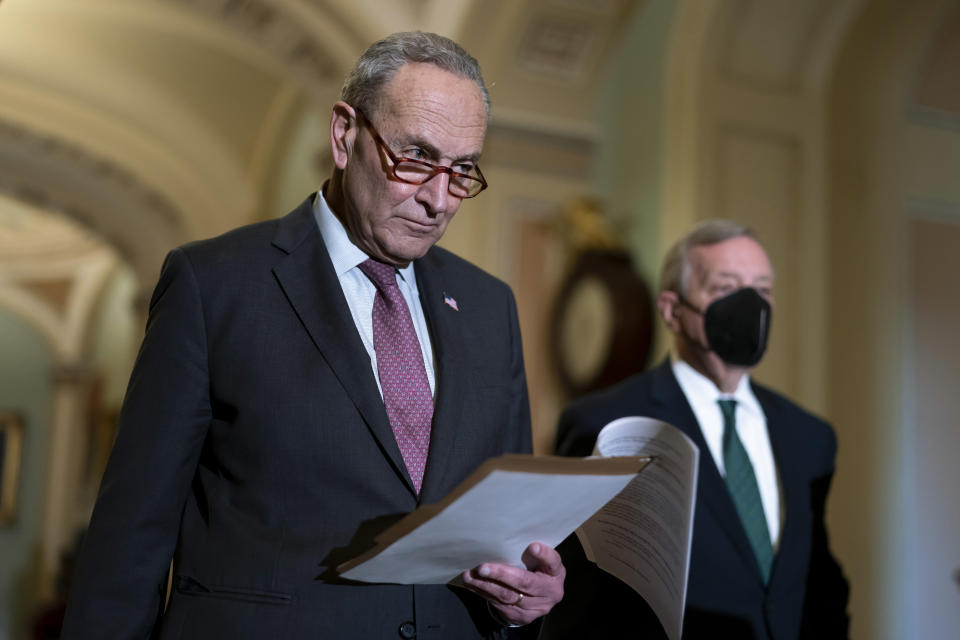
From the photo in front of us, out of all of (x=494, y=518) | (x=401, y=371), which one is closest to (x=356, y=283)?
(x=401, y=371)

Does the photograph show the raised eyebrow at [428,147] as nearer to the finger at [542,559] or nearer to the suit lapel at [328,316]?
the suit lapel at [328,316]

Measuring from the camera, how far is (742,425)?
2.41m

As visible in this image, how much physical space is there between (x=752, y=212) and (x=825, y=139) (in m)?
0.58

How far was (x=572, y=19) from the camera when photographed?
514 cm

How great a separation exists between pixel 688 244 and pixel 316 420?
1396 millimetres

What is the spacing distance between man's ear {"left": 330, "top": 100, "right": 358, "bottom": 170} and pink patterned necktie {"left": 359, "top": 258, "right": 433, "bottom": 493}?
17 centimetres

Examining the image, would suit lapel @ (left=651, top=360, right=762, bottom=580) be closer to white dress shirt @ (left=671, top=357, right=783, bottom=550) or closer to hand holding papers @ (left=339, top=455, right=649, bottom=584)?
white dress shirt @ (left=671, top=357, right=783, bottom=550)

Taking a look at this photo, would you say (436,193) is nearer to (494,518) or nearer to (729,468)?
(494,518)

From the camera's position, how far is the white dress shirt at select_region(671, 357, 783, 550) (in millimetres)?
2320

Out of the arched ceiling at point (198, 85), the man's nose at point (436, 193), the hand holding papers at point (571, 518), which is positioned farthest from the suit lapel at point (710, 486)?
the arched ceiling at point (198, 85)

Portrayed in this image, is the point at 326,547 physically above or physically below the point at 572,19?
below

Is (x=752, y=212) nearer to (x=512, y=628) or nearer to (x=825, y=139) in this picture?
(x=825, y=139)

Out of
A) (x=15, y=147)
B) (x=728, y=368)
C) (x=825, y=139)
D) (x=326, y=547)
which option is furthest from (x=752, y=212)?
(x=15, y=147)

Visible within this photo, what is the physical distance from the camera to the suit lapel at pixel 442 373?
57.3 inches
